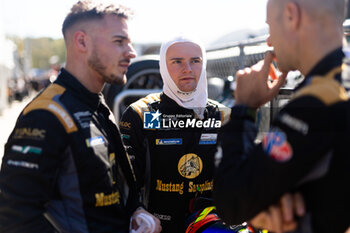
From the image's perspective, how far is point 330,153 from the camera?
1.33 meters

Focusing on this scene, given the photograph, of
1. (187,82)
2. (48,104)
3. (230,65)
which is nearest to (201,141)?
(187,82)

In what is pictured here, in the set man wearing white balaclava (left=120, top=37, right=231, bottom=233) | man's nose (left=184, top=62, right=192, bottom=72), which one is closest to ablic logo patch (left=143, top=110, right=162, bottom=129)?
man wearing white balaclava (left=120, top=37, right=231, bottom=233)

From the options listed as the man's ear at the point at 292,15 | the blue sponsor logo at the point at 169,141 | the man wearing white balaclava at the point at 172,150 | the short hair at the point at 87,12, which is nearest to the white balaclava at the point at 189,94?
the man wearing white balaclava at the point at 172,150

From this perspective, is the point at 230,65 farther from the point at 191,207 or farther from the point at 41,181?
the point at 41,181

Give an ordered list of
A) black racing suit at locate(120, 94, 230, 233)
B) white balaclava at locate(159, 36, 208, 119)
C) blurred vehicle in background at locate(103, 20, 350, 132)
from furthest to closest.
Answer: blurred vehicle in background at locate(103, 20, 350, 132)
white balaclava at locate(159, 36, 208, 119)
black racing suit at locate(120, 94, 230, 233)

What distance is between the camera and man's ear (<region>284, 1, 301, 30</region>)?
4.79 feet

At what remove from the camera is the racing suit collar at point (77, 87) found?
1.84 metres

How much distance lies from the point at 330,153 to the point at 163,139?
4.91 ft

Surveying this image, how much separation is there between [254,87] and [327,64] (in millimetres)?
320

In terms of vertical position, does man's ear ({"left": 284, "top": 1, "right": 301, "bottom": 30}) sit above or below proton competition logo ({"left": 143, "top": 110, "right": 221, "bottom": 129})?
above

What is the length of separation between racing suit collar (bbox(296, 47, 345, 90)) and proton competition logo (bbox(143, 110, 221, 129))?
1.37 metres

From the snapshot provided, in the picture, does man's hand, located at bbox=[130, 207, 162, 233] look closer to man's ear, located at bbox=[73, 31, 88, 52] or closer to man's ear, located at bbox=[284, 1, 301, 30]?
man's ear, located at bbox=[73, 31, 88, 52]

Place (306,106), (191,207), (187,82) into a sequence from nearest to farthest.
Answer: (306,106)
(191,207)
(187,82)

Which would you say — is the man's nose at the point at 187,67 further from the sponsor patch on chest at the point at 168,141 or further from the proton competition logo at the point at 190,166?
the proton competition logo at the point at 190,166
